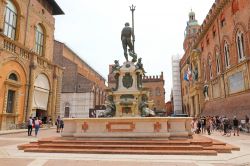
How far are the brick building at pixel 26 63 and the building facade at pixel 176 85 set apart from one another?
3488 centimetres

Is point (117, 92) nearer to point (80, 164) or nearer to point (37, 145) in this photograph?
point (37, 145)

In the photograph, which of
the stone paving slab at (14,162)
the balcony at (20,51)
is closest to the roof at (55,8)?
the balcony at (20,51)

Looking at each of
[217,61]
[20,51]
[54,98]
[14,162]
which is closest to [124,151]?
[14,162]

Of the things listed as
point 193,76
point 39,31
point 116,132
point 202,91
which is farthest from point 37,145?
point 193,76

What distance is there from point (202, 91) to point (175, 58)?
25.2m

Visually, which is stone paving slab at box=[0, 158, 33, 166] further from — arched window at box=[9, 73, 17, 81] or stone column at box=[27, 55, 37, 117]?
stone column at box=[27, 55, 37, 117]

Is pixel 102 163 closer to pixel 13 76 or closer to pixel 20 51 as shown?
pixel 13 76

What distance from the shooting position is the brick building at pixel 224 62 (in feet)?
70.5

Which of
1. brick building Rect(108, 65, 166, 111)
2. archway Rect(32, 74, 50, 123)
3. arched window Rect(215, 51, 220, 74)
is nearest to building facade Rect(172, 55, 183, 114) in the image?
brick building Rect(108, 65, 166, 111)

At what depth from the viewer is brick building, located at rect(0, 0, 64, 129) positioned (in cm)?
2221

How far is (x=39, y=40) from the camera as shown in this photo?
99.9 ft

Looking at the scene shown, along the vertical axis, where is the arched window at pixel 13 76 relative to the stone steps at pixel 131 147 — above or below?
above

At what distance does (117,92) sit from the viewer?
607 inches

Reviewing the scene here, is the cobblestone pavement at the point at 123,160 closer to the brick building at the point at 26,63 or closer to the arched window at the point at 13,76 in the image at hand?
the brick building at the point at 26,63
